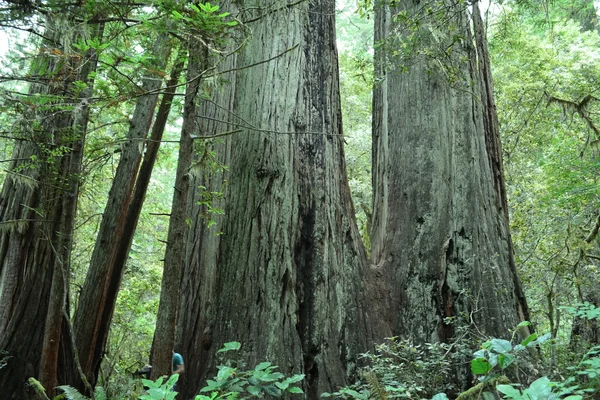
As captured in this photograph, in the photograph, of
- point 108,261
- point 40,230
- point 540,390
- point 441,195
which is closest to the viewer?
point 540,390

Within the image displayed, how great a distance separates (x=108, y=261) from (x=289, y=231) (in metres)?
3.21

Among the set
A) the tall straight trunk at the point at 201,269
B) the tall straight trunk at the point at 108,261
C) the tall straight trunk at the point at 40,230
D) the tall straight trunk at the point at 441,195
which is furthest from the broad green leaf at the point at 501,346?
the tall straight trunk at the point at 108,261

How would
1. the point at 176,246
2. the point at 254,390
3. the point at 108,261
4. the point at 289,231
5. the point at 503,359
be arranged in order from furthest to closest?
the point at 108,261 < the point at 289,231 < the point at 176,246 < the point at 254,390 < the point at 503,359

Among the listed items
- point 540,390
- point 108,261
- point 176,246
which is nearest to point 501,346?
point 540,390

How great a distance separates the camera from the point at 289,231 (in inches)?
177

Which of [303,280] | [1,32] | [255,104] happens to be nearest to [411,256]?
[303,280]

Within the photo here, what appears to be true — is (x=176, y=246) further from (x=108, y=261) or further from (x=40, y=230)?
(x=108, y=261)

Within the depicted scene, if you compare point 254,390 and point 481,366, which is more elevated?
point 481,366

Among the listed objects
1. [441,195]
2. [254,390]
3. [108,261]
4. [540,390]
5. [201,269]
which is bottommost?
[254,390]

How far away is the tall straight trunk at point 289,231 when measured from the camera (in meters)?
4.18

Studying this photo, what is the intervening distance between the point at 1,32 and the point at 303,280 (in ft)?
12.6

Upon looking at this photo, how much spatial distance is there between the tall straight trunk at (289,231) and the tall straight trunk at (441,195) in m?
0.57

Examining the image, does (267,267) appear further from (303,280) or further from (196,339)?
(196,339)

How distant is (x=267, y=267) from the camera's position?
14.3 feet
